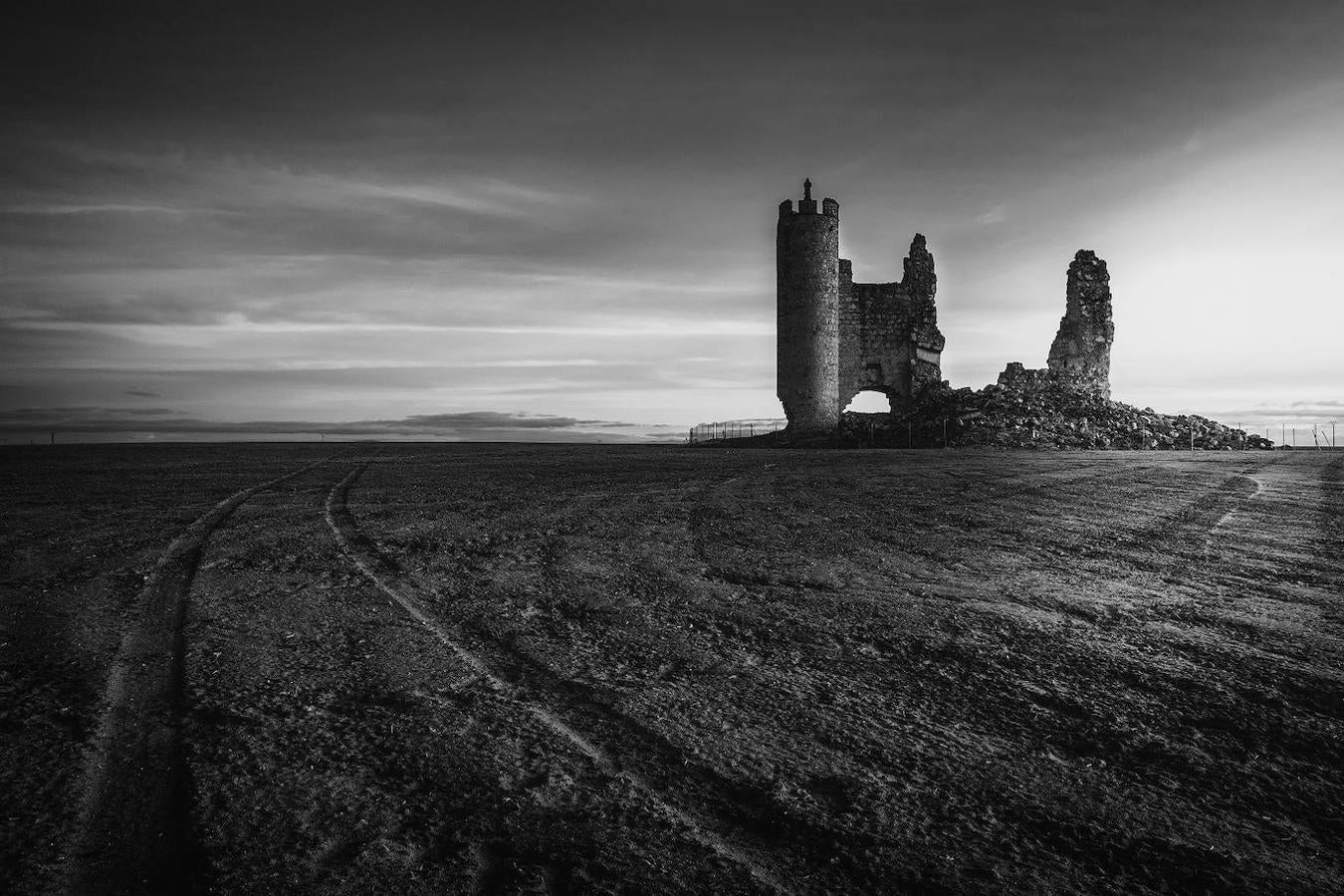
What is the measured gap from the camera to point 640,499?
9867 millimetres

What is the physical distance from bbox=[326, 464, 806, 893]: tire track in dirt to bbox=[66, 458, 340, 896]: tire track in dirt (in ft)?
3.68

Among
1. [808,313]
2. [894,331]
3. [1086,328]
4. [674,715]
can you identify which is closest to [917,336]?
[894,331]

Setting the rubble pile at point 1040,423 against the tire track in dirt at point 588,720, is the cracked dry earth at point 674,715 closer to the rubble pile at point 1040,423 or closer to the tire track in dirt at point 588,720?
the tire track in dirt at point 588,720

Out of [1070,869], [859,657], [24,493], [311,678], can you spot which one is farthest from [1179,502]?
[24,493]

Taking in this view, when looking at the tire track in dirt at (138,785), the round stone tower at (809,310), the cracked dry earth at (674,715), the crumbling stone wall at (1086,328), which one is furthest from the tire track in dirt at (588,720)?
the crumbling stone wall at (1086,328)

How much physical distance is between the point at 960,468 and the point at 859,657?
11.8 m

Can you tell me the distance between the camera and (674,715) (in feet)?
10.1

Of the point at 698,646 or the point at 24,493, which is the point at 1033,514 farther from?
the point at 24,493

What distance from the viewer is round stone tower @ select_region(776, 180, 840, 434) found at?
104 ft

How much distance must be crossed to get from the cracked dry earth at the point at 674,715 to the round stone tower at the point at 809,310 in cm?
2507

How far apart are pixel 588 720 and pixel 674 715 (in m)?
0.32

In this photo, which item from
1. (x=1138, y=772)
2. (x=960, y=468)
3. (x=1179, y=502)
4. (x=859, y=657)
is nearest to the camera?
(x=1138, y=772)

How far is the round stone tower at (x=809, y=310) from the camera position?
3175 cm

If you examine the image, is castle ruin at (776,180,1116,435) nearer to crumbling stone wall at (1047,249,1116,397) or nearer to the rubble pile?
crumbling stone wall at (1047,249,1116,397)
